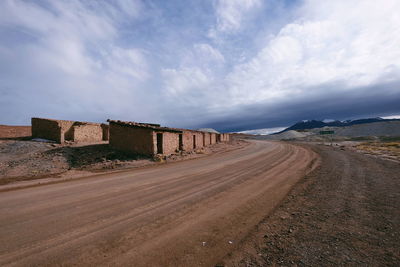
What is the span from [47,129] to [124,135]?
8.86m

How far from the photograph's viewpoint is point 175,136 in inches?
698

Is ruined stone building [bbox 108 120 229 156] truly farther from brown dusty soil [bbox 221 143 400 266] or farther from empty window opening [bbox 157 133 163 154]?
brown dusty soil [bbox 221 143 400 266]

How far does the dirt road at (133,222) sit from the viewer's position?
2773 millimetres

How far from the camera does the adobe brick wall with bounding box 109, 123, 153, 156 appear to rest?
14.3 m

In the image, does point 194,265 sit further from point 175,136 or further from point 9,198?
point 175,136

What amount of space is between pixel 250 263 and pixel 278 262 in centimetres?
39

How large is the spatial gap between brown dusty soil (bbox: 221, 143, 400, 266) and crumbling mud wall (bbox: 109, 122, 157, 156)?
11.2 meters

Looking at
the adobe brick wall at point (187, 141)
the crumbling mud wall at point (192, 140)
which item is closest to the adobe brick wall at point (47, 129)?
the adobe brick wall at point (187, 141)

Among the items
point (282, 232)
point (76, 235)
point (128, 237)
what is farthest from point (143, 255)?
point (282, 232)

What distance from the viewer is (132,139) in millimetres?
14867

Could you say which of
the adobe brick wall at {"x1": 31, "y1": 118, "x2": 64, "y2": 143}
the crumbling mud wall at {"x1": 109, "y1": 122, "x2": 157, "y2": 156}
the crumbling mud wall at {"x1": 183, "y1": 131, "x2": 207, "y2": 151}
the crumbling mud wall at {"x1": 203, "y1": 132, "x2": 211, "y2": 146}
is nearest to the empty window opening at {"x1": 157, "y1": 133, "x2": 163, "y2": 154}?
the crumbling mud wall at {"x1": 109, "y1": 122, "x2": 157, "y2": 156}

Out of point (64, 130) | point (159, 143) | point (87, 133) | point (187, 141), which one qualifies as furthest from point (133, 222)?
point (87, 133)

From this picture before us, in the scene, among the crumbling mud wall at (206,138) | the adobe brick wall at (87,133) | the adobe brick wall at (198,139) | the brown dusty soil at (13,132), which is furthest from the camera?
the crumbling mud wall at (206,138)

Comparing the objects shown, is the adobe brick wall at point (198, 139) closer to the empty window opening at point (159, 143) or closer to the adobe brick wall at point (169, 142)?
the adobe brick wall at point (169, 142)
